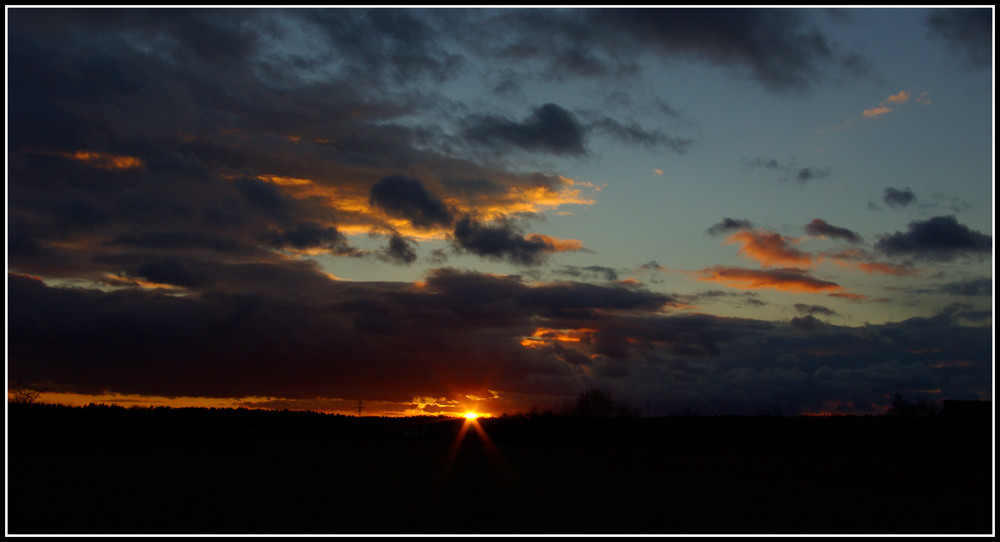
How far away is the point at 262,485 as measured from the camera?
19312mm

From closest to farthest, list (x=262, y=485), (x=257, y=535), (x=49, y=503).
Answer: (x=257, y=535), (x=49, y=503), (x=262, y=485)

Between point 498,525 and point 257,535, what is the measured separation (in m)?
4.60

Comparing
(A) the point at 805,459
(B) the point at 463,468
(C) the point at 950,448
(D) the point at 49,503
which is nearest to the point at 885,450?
(C) the point at 950,448

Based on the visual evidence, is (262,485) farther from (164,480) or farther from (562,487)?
(562,487)

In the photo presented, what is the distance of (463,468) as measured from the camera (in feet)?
92.1

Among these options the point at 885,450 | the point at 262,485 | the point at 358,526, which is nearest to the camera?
the point at 358,526

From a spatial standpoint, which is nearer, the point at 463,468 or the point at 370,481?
the point at 370,481

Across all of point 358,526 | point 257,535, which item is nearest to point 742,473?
point 358,526

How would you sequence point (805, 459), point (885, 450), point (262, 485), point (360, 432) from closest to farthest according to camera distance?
point (262, 485) → point (805, 459) → point (885, 450) → point (360, 432)

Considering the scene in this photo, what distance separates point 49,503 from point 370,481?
912 cm

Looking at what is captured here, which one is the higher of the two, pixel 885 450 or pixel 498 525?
pixel 498 525

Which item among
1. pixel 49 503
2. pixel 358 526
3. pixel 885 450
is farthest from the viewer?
pixel 885 450

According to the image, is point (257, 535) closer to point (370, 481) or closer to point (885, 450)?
point (370, 481)

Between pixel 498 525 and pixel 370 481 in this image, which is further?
pixel 370 481
